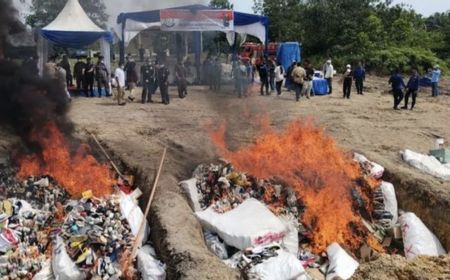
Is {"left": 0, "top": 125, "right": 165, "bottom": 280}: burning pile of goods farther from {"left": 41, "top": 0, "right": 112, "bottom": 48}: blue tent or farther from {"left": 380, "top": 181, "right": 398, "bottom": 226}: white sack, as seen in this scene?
{"left": 41, "top": 0, "right": 112, "bottom": 48}: blue tent

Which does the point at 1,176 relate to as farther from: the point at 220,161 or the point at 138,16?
the point at 138,16

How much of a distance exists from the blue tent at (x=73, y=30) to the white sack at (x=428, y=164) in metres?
11.1

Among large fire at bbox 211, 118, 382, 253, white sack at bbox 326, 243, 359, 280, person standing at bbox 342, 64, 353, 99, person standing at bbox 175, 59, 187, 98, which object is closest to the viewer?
white sack at bbox 326, 243, 359, 280

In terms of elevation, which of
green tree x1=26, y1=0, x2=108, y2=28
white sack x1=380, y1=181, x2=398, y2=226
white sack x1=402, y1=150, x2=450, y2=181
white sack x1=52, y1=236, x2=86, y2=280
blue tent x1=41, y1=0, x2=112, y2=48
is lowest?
white sack x1=52, y1=236, x2=86, y2=280

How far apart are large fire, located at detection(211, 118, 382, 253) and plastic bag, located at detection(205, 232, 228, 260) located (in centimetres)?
153

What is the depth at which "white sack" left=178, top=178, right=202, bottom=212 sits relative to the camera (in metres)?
8.44

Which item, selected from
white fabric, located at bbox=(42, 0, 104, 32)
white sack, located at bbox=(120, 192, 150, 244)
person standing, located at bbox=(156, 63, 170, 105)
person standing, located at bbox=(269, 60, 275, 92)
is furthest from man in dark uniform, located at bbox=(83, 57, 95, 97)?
white sack, located at bbox=(120, 192, 150, 244)

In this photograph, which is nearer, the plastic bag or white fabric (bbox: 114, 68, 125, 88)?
the plastic bag

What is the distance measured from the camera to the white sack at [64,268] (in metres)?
6.65

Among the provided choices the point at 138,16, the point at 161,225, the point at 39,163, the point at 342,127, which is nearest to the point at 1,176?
the point at 39,163

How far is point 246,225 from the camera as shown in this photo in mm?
7363

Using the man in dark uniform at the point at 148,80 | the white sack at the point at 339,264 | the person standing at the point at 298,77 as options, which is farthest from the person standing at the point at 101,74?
the white sack at the point at 339,264

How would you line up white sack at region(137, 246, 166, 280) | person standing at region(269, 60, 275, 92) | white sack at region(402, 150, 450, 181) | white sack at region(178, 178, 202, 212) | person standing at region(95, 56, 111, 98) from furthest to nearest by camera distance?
person standing at region(269, 60, 275, 92) < person standing at region(95, 56, 111, 98) < white sack at region(402, 150, 450, 181) < white sack at region(178, 178, 202, 212) < white sack at region(137, 246, 166, 280)

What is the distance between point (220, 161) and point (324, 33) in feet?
81.5
